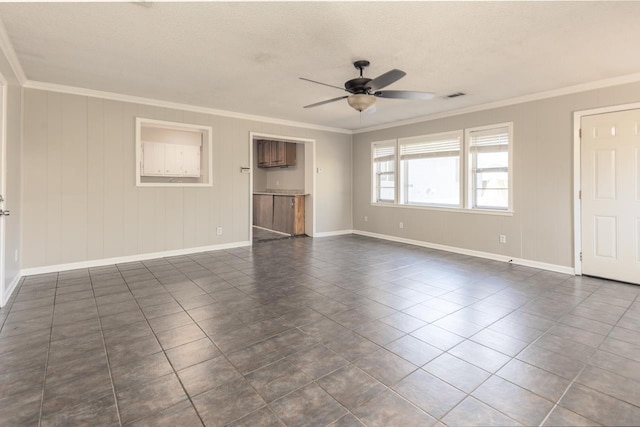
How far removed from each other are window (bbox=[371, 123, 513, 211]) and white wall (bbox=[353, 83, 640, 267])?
164 millimetres

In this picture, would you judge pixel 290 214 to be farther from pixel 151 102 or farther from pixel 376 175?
pixel 151 102

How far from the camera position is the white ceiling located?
257 cm

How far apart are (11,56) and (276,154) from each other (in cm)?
590

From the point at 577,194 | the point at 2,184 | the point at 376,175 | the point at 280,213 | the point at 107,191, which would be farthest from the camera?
the point at 280,213

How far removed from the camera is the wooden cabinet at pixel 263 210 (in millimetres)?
8609

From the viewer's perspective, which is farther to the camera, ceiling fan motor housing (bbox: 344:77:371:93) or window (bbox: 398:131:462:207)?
window (bbox: 398:131:462:207)

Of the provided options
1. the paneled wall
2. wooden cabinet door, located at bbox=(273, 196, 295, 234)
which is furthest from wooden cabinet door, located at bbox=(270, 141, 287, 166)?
the paneled wall

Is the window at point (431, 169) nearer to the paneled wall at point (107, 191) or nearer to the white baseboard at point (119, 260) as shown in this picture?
the paneled wall at point (107, 191)

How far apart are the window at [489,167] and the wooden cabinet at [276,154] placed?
14.6 feet

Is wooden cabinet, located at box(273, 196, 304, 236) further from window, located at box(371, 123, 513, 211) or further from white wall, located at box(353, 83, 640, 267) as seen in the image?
white wall, located at box(353, 83, 640, 267)

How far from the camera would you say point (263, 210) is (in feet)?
29.4

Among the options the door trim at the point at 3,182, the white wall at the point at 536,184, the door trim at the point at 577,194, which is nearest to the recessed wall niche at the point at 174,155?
the door trim at the point at 3,182

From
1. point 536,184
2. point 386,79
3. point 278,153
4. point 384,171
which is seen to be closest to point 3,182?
point 386,79

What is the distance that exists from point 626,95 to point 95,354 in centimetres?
614
